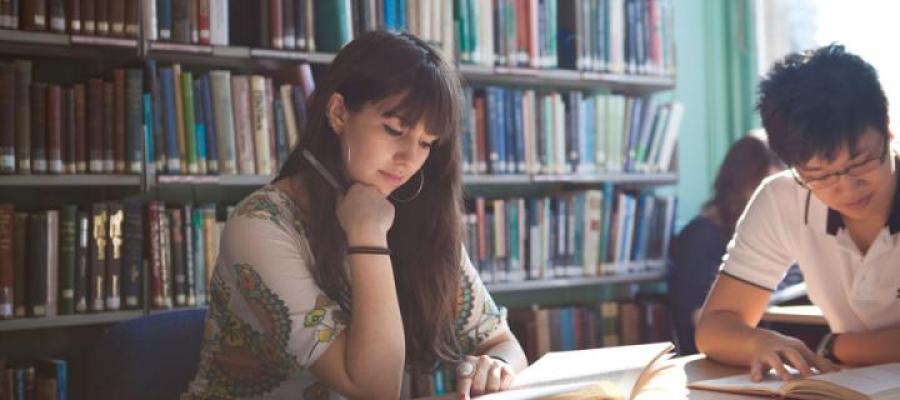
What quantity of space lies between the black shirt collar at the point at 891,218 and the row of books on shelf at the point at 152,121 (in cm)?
153

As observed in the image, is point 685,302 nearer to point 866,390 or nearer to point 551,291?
point 551,291

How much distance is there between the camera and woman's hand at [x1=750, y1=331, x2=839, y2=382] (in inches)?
59.1

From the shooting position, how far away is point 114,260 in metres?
2.59

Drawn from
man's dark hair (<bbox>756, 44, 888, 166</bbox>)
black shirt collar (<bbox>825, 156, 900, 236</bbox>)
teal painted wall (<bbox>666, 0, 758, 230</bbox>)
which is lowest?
black shirt collar (<bbox>825, 156, 900, 236</bbox>)

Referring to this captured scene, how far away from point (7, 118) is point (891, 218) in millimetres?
2034

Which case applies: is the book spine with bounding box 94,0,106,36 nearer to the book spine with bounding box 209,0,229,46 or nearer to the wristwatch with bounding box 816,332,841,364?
the book spine with bounding box 209,0,229,46

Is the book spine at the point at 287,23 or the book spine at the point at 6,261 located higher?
the book spine at the point at 287,23

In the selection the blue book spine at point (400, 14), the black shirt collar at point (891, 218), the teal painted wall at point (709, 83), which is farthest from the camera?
the teal painted wall at point (709, 83)

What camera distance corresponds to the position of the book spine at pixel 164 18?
8.66 feet

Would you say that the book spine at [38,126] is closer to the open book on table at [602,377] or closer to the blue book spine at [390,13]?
the blue book spine at [390,13]

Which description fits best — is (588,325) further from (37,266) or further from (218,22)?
(37,266)

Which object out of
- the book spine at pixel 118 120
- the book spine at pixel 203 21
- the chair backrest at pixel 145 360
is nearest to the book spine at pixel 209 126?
the book spine at pixel 203 21

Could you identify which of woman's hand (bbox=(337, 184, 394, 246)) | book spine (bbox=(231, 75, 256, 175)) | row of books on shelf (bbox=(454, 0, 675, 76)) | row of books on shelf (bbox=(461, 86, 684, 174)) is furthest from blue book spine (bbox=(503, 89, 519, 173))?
woman's hand (bbox=(337, 184, 394, 246))

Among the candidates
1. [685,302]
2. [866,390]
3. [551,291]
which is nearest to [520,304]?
[551,291]
